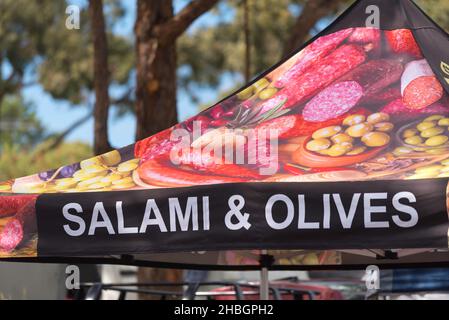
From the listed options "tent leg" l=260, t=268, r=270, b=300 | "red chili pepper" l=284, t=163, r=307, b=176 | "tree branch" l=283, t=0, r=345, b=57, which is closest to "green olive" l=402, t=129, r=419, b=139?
"red chili pepper" l=284, t=163, r=307, b=176

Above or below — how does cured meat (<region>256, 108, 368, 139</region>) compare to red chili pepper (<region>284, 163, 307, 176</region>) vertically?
above

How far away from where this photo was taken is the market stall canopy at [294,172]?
15.9ft

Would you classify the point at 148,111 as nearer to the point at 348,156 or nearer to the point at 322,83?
the point at 322,83

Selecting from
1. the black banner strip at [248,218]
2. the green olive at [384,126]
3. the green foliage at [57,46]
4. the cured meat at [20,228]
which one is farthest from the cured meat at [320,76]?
the green foliage at [57,46]

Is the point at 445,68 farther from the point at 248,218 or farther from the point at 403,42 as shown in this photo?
the point at 248,218

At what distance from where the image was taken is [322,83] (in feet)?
19.8

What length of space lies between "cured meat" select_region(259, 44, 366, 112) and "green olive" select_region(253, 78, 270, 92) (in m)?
0.17

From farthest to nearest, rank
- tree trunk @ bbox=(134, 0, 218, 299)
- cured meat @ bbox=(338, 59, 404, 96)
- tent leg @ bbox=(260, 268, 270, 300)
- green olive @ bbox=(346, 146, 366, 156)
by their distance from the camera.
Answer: tree trunk @ bbox=(134, 0, 218, 299) < tent leg @ bbox=(260, 268, 270, 300) < cured meat @ bbox=(338, 59, 404, 96) < green olive @ bbox=(346, 146, 366, 156)

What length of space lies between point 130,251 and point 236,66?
24.2 meters

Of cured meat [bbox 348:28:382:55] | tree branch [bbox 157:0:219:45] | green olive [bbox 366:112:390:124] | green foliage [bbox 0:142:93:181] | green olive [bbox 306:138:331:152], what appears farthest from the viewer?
green foliage [bbox 0:142:93:181]

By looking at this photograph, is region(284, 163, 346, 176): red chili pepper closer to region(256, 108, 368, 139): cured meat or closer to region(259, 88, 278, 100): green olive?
region(256, 108, 368, 139): cured meat

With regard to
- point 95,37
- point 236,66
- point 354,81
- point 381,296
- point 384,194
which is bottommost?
point 381,296

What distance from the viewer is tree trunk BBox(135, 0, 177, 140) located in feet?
34.8
